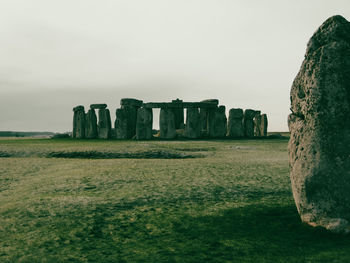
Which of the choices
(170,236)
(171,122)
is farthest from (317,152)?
(171,122)

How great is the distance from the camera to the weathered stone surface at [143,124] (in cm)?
2197

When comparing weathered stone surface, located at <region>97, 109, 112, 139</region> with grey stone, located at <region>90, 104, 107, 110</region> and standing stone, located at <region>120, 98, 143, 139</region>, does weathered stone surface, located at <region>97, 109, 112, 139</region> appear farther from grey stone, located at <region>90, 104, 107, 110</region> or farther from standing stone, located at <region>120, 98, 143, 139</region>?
standing stone, located at <region>120, 98, 143, 139</region>

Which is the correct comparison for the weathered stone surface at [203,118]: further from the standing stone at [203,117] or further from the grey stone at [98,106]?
the grey stone at [98,106]

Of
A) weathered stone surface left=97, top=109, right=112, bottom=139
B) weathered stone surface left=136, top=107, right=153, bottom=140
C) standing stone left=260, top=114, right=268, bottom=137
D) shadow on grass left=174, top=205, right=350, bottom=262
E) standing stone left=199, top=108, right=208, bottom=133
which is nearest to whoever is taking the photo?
shadow on grass left=174, top=205, right=350, bottom=262

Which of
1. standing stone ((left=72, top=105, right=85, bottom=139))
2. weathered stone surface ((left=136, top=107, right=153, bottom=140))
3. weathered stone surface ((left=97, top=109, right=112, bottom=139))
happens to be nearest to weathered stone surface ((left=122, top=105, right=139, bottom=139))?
weathered stone surface ((left=136, top=107, right=153, bottom=140))

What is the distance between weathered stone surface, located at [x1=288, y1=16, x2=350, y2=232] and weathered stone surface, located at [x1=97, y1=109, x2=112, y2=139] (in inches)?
819

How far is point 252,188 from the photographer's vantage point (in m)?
5.77

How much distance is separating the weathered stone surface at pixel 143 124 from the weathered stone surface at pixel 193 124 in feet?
8.11

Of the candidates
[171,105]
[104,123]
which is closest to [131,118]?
[104,123]

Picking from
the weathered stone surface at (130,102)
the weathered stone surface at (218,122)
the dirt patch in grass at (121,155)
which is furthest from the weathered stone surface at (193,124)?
the dirt patch in grass at (121,155)

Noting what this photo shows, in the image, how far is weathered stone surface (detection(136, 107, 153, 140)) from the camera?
865 inches

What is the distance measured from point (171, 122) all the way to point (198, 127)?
5.88ft

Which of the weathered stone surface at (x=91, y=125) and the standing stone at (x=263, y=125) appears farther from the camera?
the standing stone at (x=263, y=125)

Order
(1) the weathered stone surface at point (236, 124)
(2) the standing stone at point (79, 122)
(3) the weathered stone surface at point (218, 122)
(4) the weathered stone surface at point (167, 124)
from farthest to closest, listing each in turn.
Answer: (2) the standing stone at point (79, 122), (1) the weathered stone surface at point (236, 124), (3) the weathered stone surface at point (218, 122), (4) the weathered stone surface at point (167, 124)
